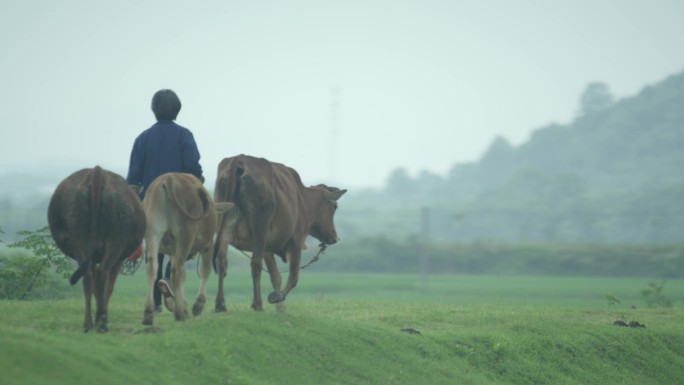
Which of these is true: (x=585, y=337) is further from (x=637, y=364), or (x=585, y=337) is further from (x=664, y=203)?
(x=664, y=203)

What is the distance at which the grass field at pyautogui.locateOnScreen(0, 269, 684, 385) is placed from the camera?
31.9 feet

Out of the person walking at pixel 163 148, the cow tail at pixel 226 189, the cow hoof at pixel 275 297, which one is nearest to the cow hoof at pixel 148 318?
the cow tail at pixel 226 189

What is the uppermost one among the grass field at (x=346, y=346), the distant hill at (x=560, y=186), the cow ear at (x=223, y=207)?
the distant hill at (x=560, y=186)

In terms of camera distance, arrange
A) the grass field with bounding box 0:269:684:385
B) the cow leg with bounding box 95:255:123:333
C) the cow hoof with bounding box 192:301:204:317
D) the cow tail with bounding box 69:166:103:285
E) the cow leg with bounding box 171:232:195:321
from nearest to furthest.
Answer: the grass field with bounding box 0:269:684:385, the cow tail with bounding box 69:166:103:285, the cow leg with bounding box 95:255:123:333, the cow leg with bounding box 171:232:195:321, the cow hoof with bounding box 192:301:204:317

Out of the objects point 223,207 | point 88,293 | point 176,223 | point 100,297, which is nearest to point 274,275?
point 223,207

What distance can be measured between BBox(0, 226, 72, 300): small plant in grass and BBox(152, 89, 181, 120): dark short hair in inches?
138

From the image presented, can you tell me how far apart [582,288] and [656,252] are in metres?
15.4

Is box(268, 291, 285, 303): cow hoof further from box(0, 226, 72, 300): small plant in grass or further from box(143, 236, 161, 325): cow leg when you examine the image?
box(0, 226, 72, 300): small plant in grass

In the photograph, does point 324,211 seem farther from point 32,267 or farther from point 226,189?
point 32,267

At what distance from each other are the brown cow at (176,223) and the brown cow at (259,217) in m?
0.57

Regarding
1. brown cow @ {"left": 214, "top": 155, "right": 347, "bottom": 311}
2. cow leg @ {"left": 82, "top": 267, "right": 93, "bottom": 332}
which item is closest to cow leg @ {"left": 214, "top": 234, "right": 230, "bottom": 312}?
brown cow @ {"left": 214, "top": 155, "right": 347, "bottom": 311}

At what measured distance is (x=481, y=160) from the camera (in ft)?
452

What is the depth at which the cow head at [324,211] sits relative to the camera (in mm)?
14352

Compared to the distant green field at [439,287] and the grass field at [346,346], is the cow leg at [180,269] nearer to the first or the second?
the grass field at [346,346]
